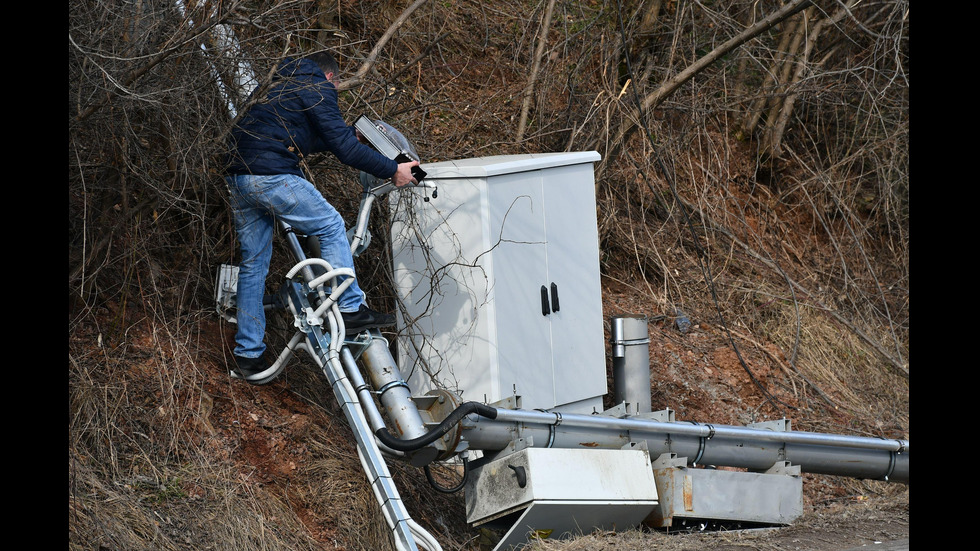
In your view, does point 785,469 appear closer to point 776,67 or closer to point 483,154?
point 483,154

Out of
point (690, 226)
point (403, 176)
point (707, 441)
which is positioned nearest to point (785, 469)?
point (707, 441)

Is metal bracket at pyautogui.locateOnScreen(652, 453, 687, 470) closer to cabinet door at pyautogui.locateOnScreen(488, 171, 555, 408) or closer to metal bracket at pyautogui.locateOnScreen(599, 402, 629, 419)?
metal bracket at pyautogui.locateOnScreen(599, 402, 629, 419)

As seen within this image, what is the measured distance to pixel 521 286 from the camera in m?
6.60

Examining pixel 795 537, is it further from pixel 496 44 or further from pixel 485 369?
pixel 496 44

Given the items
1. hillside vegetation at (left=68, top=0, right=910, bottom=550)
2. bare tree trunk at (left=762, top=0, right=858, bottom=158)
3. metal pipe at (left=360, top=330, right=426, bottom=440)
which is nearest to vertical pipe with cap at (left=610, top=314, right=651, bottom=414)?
hillside vegetation at (left=68, top=0, right=910, bottom=550)

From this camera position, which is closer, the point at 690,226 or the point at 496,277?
the point at 496,277

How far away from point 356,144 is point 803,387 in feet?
16.4

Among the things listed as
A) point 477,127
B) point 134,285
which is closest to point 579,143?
point 477,127

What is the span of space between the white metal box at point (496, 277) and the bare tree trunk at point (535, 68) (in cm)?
202

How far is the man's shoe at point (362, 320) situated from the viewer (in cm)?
585

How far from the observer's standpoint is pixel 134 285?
6.22 m

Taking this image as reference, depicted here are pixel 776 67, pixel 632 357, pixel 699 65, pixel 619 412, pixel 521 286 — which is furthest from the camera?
pixel 776 67

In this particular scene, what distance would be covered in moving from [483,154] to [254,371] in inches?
123

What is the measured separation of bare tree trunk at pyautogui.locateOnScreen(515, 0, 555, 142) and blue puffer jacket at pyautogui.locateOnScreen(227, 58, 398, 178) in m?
3.21
